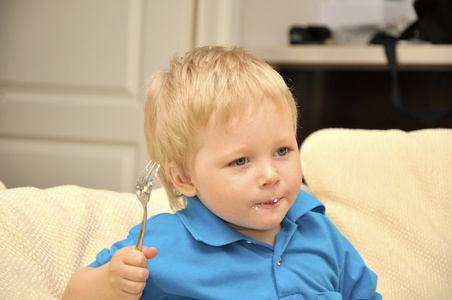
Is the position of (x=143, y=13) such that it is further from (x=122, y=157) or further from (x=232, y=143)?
(x=232, y=143)

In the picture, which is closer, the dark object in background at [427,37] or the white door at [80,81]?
the dark object in background at [427,37]

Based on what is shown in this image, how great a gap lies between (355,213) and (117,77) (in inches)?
69.1

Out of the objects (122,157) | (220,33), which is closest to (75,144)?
(122,157)

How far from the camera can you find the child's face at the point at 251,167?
851mm

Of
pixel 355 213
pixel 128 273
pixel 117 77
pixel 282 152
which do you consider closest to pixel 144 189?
pixel 128 273

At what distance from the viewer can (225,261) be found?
2.92ft

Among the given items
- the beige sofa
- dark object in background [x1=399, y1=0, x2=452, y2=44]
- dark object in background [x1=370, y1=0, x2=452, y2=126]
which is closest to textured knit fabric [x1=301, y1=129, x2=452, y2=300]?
the beige sofa

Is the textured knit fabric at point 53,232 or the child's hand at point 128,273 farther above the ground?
the child's hand at point 128,273

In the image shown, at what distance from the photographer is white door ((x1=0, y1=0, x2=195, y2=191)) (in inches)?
107

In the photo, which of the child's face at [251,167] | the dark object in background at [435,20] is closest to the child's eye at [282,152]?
the child's face at [251,167]

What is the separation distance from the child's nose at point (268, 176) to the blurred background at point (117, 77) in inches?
70.8

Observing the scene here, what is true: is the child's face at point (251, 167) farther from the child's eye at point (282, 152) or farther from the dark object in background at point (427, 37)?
the dark object in background at point (427, 37)

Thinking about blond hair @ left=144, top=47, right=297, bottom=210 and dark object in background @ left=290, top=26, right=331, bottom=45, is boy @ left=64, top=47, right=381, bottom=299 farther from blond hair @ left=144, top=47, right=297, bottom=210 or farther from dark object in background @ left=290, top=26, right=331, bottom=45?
dark object in background @ left=290, top=26, right=331, bottom=45

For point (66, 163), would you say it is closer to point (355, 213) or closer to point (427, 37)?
point (427, 37)
